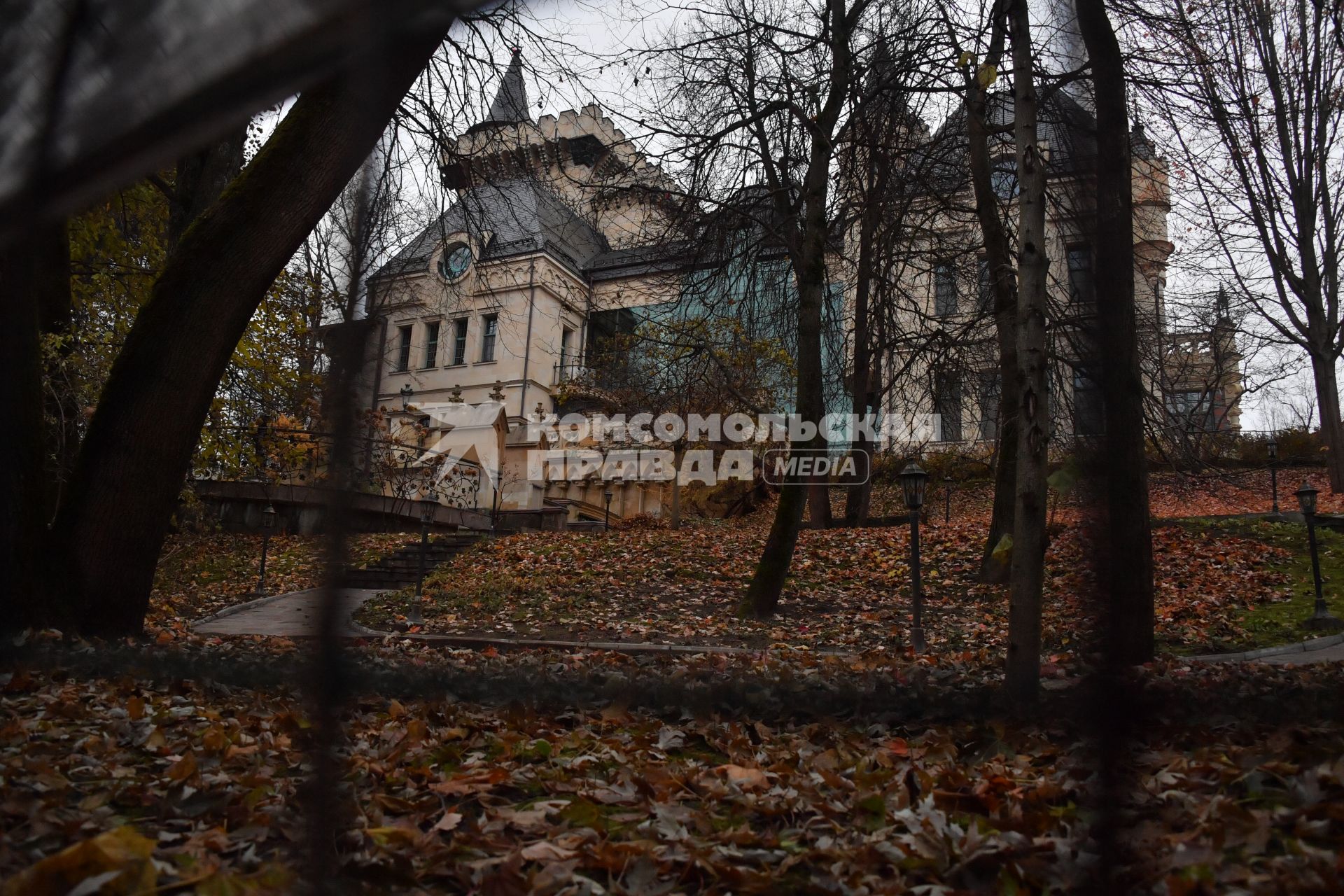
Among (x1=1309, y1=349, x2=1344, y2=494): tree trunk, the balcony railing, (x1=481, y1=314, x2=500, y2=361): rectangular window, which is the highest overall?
(x1=481, y1=314, x2=500, y2=361): rectangular window

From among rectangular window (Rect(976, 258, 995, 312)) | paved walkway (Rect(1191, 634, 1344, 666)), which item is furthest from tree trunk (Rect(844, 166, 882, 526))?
paved walkway (Rect(1191, 634, 1344, 666))

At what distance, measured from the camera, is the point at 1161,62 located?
424 cm

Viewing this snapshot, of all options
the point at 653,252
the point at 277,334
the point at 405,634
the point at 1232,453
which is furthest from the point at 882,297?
the point at 1232,453

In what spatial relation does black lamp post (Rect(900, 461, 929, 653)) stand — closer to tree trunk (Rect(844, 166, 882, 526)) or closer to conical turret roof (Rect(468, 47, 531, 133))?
tree trunk (Rect(844, 166, 882, 526))

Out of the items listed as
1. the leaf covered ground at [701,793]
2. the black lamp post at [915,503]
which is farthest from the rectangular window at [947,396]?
the leaf covered ground at [701,793]

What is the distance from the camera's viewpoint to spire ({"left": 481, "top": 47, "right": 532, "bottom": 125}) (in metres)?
6.65

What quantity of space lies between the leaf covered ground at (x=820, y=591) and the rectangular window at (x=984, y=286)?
9.40ft

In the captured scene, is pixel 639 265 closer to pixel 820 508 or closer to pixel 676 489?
pixel 820 508

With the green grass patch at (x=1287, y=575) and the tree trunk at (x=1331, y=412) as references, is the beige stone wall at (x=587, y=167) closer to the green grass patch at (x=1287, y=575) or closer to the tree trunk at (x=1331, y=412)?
the green grass patch at (x=1287, y=575)

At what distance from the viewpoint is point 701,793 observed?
7.06 ft

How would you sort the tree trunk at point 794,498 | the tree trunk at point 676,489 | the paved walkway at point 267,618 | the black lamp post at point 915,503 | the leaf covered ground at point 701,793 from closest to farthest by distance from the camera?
the leaf covered ground at point 701,793
the black lamp post at point 915,503
the paved walkway at point 267,618
the tree trunk at point 794,498
the tree trunk at point 676,489

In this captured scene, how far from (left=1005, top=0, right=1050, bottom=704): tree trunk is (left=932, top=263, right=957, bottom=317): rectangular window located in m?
7.05

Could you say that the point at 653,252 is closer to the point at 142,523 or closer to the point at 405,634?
the point at 405,634

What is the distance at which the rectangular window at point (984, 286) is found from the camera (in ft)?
30.1
